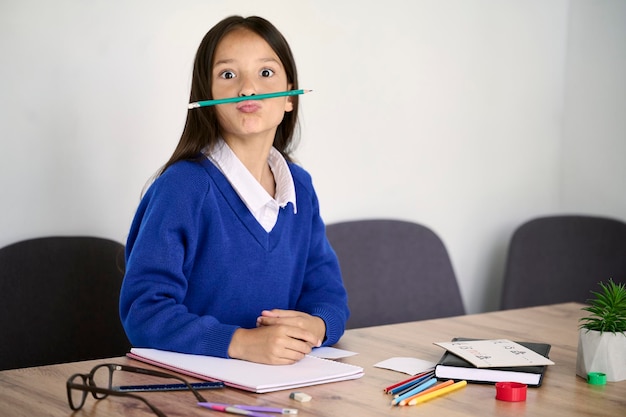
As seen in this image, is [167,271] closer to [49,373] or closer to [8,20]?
[49,373]

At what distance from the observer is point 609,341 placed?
4.44 ft

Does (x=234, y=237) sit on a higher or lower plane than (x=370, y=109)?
lower

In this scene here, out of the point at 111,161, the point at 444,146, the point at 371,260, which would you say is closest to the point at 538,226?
the point at 444,146

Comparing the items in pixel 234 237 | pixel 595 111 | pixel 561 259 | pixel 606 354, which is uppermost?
pixel 595 111

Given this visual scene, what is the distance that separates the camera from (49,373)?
1345 mm

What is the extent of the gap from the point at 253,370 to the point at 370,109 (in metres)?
1.38

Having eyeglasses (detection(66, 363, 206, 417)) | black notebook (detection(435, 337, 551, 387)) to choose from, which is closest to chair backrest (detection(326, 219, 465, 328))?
black notebook (detection(435, 337, 551, 387))

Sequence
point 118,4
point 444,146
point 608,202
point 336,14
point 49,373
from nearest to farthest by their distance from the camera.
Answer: point 49,373, point 118,4, point 336,14, point 444,146, point 608,202

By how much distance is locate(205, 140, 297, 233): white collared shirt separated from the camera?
160cm

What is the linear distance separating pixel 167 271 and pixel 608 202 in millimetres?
1956

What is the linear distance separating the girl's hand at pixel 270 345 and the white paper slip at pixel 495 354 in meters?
0.24

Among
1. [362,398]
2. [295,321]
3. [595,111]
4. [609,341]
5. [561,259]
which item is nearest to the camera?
[362,398]

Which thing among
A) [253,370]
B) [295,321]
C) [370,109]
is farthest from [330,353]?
[370,109]

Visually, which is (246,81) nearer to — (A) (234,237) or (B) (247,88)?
(B) (247,88)
